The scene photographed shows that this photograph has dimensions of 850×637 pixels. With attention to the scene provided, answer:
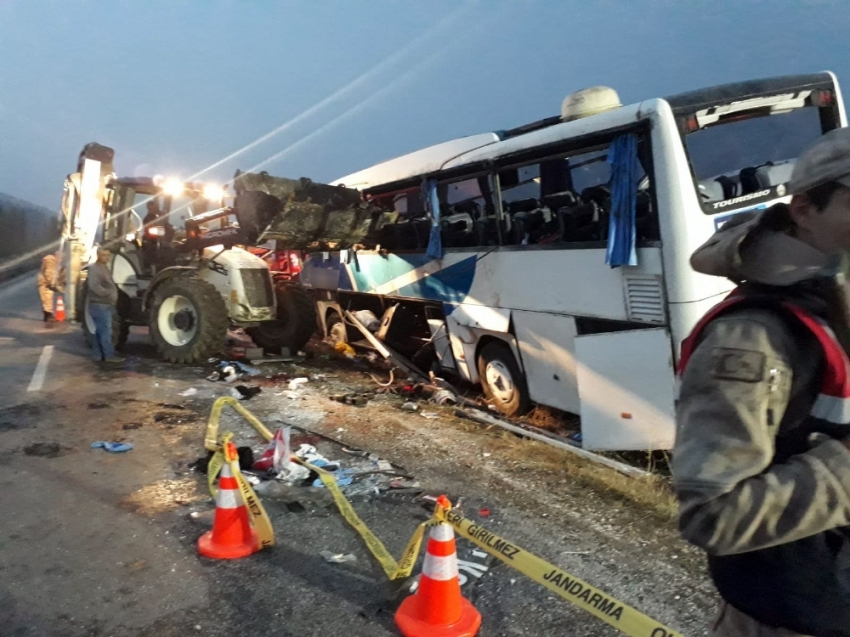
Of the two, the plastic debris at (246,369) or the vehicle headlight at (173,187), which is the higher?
the vehicle headlight at (173,187)

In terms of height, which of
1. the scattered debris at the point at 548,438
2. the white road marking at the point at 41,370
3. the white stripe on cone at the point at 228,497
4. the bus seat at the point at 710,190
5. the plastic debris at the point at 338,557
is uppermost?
the bus seat at the point at 710,190

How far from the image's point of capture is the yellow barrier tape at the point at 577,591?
180 centimetres

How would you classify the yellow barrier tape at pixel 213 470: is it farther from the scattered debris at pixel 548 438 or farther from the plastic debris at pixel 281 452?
the scattered debris at pixel 548 438

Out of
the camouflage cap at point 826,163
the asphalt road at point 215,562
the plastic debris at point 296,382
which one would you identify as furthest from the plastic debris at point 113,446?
the camouflage cap at point 826,163

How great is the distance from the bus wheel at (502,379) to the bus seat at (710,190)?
2.56 m

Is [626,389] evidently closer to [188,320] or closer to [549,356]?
[549,356]

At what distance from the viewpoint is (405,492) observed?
181 inches

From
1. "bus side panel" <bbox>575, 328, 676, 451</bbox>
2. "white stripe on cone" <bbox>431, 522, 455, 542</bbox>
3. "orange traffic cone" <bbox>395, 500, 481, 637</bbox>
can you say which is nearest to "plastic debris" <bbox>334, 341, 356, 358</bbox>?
"bus side panel" <bbox>575, 328, 676, 451</bbox>

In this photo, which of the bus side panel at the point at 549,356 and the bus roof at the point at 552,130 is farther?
the bus side panel at the point at 549,356

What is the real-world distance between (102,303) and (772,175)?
8422 mm

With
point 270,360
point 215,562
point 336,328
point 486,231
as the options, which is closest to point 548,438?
point 486,231

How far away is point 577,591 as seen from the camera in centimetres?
202

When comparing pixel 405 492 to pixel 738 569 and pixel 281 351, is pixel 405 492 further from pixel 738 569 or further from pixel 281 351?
pixel 281 351

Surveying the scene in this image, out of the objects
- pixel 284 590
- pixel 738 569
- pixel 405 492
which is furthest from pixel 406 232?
pixel 738 569
